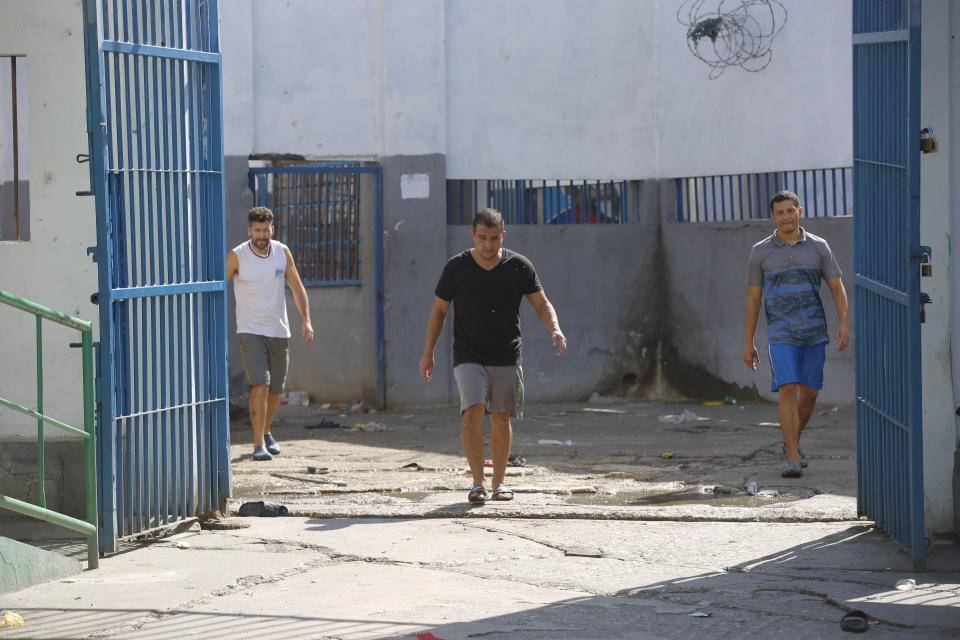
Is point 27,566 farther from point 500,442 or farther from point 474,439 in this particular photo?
point 500,442

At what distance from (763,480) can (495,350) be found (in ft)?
6.49

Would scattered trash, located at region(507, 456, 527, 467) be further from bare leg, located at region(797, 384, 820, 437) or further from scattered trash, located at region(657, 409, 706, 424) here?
scattered trash, located at region(657, 409, 706, 424)

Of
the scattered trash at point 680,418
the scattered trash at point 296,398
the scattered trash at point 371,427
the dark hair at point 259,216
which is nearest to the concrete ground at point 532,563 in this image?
the dark hair at point 259,216

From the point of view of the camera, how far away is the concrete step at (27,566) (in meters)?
6.40

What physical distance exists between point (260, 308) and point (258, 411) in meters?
0.78

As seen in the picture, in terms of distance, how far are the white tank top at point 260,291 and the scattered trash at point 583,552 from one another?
167 inches

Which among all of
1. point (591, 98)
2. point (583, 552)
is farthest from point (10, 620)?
point (591, 98)

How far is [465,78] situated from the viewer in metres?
14.0

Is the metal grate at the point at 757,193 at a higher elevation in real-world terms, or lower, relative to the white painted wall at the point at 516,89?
lower

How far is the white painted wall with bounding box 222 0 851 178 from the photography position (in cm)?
1356

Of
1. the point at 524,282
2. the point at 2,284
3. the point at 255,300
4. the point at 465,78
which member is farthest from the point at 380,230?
the point at 2,284

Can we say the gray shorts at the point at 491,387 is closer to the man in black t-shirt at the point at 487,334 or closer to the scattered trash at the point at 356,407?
the man in black t-shirt at the point at 487,334

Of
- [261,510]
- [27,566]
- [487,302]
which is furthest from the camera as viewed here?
[487,302]

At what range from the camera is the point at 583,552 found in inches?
283
